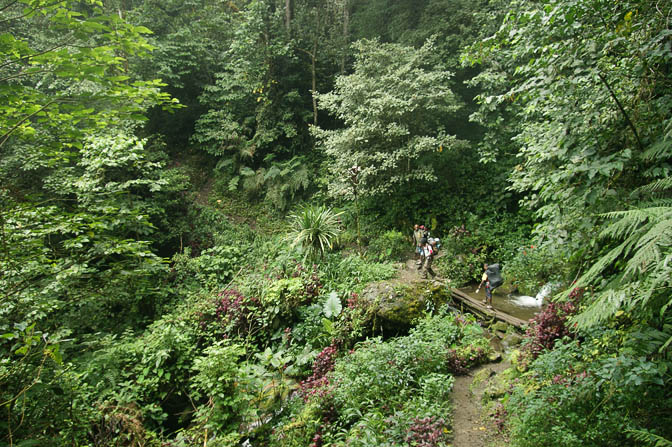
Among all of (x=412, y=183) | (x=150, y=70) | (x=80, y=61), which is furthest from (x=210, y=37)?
(x=80, y=61)

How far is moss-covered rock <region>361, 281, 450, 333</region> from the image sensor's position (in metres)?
5.45

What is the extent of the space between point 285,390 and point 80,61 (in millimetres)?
4583

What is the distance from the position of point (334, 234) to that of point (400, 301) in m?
2.87

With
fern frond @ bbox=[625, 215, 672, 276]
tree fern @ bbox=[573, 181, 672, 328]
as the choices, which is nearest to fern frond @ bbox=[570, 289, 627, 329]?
tree fern @ bbox=[573, 181, 672, 328]

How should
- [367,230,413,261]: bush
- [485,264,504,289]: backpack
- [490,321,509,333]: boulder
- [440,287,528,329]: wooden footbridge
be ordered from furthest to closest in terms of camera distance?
1. [367,230,413,261]: bush
2. [485,264,504,289]: backpack
3. [440,287,528,329]: wooden footbridge
4. [490,321,509,333]: boulder

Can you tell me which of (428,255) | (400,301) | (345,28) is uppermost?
(345,28)

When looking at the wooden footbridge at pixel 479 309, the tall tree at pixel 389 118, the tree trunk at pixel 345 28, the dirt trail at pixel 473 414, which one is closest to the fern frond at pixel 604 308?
the dirt trail at pixel 473 414

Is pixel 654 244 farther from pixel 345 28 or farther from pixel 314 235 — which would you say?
pixel 345 28

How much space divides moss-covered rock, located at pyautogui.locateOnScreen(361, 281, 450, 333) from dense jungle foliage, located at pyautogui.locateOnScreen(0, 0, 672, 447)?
21 centimetres

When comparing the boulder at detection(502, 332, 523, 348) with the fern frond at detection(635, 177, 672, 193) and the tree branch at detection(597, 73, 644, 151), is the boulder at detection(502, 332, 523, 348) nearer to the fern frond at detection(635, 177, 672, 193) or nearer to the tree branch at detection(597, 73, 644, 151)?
the fern frond at detection(635, 177, 672, 193)

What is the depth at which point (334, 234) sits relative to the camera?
794 centimetres

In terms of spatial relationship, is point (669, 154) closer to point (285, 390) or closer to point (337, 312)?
point (337, 312)

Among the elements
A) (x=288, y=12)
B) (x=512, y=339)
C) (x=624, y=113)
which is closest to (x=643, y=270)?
(x=624, y=113)

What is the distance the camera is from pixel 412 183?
11.1 meters
